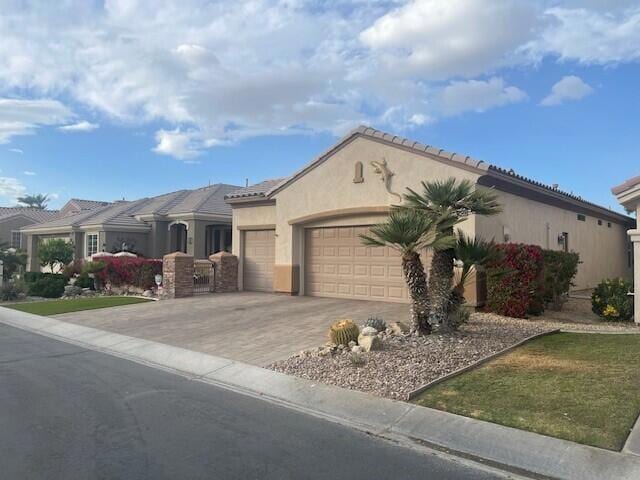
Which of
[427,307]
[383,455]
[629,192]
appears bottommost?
[383,455]

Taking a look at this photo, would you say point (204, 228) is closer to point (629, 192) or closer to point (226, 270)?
point (226, 270)

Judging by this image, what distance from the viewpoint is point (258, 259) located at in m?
20.9

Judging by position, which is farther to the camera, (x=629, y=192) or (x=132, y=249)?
(x=132, y=249)

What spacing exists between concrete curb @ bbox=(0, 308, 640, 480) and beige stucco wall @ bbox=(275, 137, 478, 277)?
8.23m

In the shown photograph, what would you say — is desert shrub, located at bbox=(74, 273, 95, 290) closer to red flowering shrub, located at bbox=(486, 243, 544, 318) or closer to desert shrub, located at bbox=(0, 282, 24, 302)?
desert shrub, located at bbox=(0, 282, 24, 302)

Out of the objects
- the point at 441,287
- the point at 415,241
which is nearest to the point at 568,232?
the point at 441,287

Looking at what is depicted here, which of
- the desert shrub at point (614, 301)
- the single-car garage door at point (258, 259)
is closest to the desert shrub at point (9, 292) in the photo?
the single-car garage door at point (258, 259)

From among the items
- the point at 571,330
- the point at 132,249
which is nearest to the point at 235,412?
the point at 571,330

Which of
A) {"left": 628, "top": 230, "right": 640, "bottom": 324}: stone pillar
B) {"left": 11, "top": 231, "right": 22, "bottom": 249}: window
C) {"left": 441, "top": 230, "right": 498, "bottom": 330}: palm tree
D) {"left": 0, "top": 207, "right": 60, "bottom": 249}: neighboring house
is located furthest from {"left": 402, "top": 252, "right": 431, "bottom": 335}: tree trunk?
{"left": 11, "top": 231, "right": 22, "bottom": 249}: window

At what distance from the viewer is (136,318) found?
14.5 meters

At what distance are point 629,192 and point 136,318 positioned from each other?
12.9 metres

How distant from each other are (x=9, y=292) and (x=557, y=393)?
830 inches

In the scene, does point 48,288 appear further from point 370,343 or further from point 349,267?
point 370,343

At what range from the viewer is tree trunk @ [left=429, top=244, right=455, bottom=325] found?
383 inches
